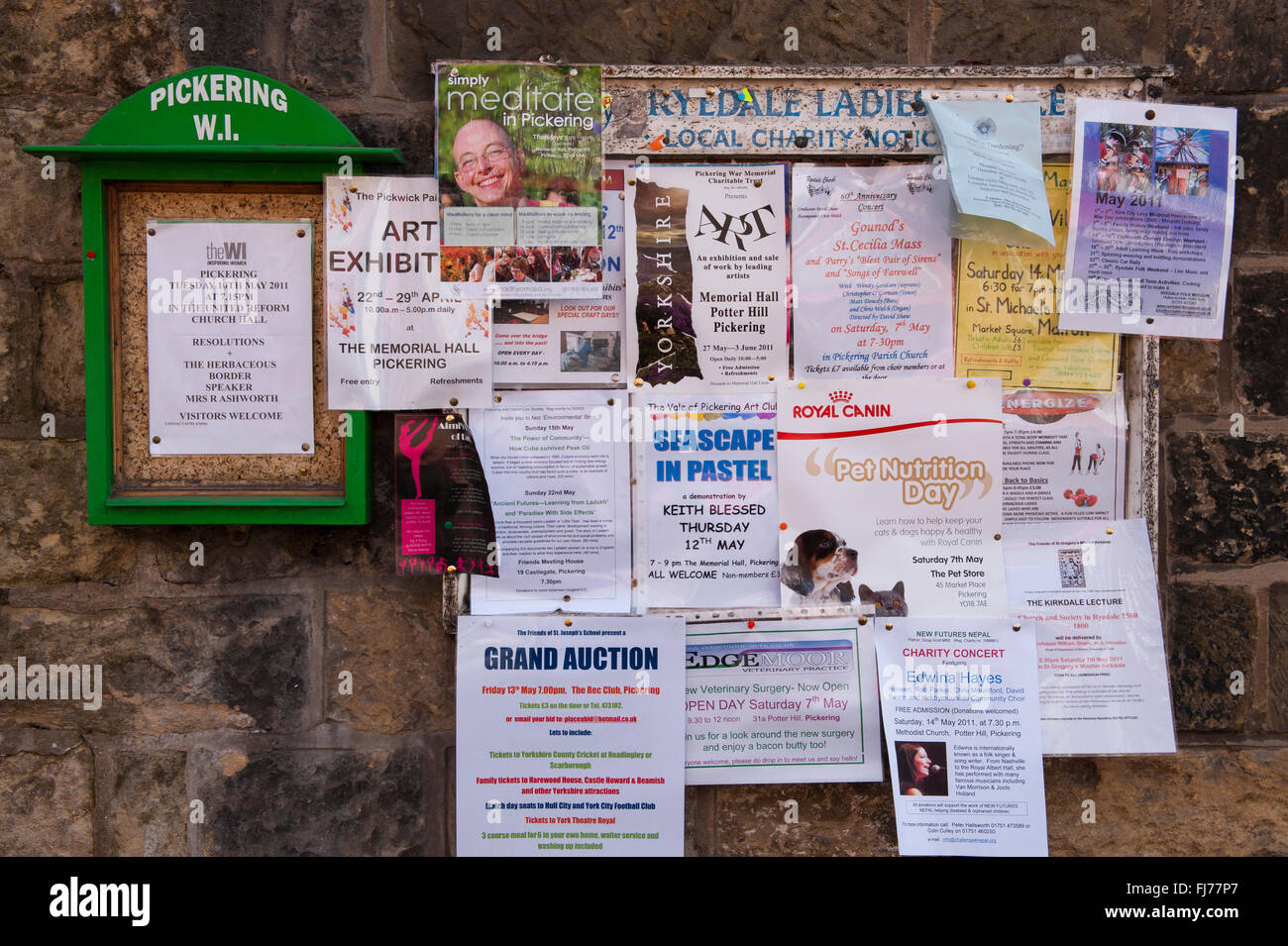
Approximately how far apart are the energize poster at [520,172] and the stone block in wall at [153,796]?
1283 millimetres

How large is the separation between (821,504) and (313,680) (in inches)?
47.9

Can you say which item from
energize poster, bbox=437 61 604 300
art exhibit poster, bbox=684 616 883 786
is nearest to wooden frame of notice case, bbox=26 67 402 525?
energize poster, bbox=437 61 604 300

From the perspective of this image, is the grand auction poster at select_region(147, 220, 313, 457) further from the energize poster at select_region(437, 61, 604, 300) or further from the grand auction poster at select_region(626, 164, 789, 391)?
the grand auction poster at select_region(626, 164, 789, 391)

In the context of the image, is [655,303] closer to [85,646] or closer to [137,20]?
[137,20]

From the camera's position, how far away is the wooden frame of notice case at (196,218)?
2002 mm

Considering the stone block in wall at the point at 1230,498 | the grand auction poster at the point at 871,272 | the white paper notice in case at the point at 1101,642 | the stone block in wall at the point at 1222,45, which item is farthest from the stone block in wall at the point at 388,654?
the stone block in wall at the point at 1222,45

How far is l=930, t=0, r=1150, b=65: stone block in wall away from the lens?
208 centimetres

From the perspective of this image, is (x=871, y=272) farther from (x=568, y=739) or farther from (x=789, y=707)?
(x=568, y=739)

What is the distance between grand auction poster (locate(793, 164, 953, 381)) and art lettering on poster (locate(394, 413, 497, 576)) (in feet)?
2.57

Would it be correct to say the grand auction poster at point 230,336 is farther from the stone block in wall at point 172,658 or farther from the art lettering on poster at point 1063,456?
the art lettering on poster at point 1063,456

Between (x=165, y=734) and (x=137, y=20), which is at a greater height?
(x=137, y=20)

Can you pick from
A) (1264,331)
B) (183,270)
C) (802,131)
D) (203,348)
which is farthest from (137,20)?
(1264,331)

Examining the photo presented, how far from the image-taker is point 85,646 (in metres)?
2.11

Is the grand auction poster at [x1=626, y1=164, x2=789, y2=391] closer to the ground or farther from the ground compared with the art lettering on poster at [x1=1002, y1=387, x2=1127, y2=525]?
farther from the ground
